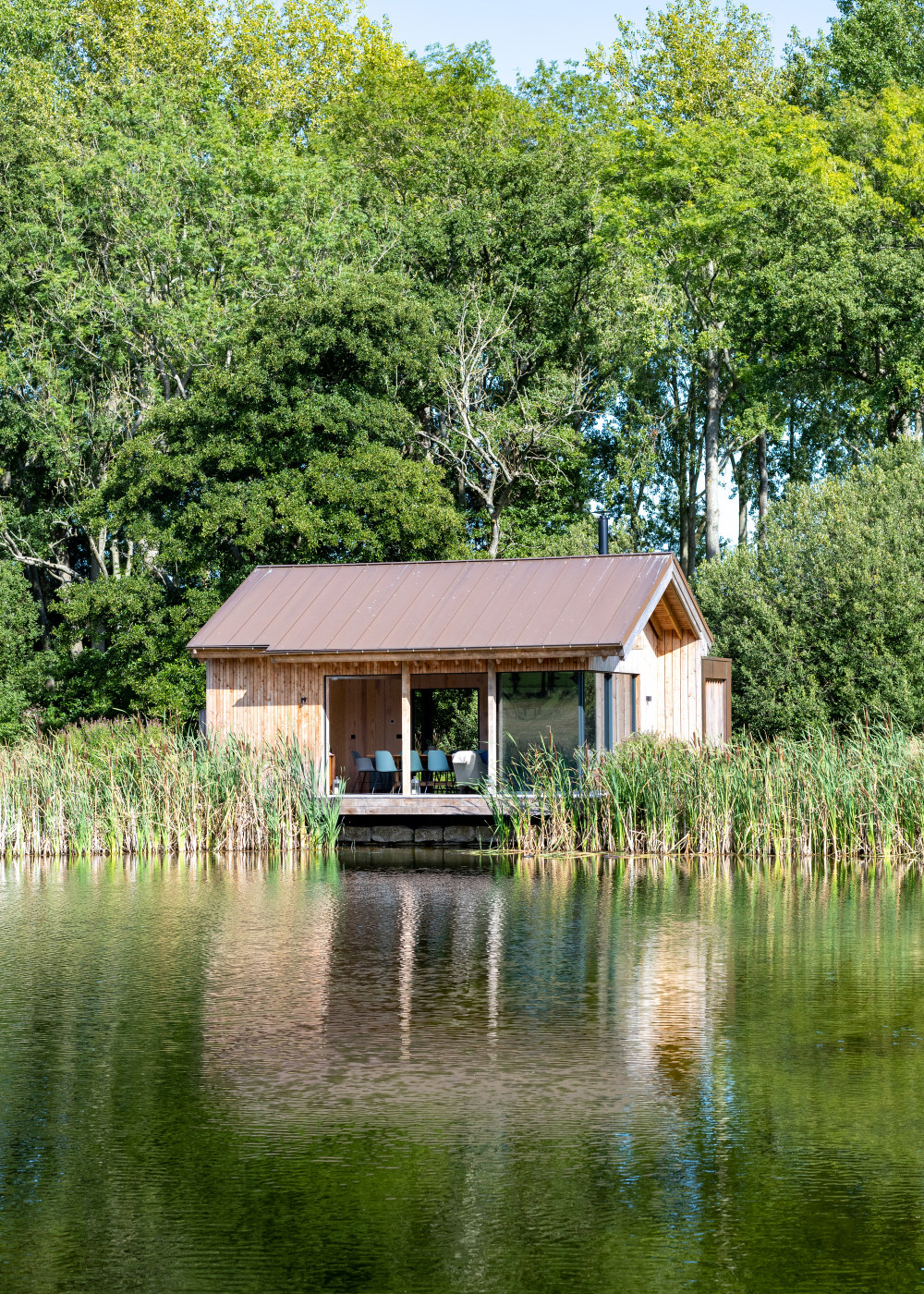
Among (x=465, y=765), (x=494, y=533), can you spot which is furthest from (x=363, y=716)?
(x=494, y=533)

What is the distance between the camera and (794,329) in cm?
3116

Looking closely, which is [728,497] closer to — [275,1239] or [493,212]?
[493,212]

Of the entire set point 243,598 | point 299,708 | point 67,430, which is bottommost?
point 299,708

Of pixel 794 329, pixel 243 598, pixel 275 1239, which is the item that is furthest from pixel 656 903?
pixel 794 329

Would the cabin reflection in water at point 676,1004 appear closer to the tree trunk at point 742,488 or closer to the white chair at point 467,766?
the white chair at point 467,766

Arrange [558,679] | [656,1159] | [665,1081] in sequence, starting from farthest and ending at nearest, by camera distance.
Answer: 1. [558,679]
2. [665,1081]
3. [656,1159]

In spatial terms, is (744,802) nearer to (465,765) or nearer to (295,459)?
(465,765)

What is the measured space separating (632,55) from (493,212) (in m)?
9.39

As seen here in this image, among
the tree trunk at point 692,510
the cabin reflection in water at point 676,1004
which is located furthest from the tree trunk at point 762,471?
the cabin reflection in water at point 676,1004

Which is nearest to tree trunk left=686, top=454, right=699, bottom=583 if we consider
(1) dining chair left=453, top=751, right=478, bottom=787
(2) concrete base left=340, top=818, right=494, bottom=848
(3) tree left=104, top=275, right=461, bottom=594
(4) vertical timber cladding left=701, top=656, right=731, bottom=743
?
(3) tree left=104, top=275, right=461, bottom=594

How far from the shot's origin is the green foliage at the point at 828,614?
2508 cm

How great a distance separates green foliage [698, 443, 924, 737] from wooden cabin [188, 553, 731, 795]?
12.7ft

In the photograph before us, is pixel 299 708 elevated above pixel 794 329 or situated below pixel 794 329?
below

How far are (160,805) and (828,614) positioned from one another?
12.8m
